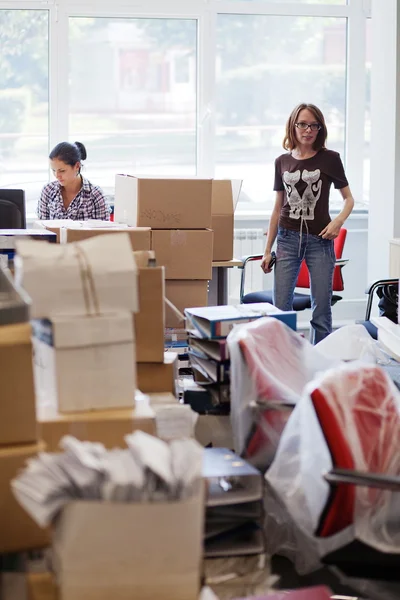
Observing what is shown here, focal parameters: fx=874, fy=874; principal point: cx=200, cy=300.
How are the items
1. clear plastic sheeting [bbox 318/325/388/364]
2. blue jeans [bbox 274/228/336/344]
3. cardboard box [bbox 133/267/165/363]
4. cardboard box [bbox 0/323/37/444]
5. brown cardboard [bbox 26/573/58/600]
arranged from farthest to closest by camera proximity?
blue jeans [bbox 274/228/336/344], clear plastic sheeting [bbox 318/325/388/364], cardboard box [bbox 133/267/165/363], cardboard box [bbox 0/323/37/444], brown cardboard [bbox 26/573/58/600]

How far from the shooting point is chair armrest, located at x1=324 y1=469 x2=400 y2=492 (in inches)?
71.4

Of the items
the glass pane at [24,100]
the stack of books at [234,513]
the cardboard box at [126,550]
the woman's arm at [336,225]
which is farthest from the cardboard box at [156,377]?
the glass pane at [24,100]

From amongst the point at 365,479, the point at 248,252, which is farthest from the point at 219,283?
the point at 365,479

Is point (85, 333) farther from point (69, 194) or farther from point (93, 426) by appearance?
point (69, 194)

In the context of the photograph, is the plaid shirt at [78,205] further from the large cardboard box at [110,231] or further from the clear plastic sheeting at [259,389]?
the clear plastic sheeting at [259,389]

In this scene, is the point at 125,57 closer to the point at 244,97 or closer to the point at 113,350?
the point at 244,97

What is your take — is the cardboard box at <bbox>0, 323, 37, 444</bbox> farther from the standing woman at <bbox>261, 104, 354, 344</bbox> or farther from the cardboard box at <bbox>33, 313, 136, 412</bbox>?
the standing woman at <bbox>261, 104, 354, 344</bbox>

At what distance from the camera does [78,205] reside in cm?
453

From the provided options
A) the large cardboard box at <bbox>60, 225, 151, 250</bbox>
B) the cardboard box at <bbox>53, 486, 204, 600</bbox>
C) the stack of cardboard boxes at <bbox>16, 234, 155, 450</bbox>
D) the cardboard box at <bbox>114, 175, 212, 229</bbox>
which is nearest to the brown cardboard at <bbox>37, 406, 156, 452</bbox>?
the stack of cardboard boxes at <bbox>16, 234, 155, 450</bbox>

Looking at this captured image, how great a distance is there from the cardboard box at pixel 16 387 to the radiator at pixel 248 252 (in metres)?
3.99

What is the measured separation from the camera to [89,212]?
453cm

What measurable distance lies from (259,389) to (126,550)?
36.4 inches

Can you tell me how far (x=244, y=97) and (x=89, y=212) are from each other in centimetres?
185

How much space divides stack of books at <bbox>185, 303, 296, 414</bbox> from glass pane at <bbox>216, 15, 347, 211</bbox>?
3.26 metres
